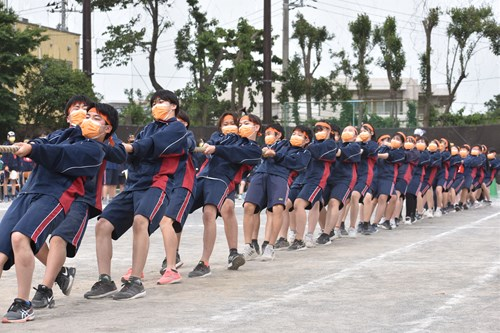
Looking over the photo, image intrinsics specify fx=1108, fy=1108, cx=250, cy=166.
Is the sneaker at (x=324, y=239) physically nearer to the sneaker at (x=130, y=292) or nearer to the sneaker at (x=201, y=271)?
the sneaker at (x=201, y=271)

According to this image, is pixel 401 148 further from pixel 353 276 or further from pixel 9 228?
pixel 9 228

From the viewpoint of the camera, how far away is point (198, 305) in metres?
9.42

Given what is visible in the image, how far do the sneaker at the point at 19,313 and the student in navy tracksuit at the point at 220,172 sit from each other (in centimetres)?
344

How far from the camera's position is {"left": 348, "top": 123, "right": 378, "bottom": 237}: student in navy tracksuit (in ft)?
59.2

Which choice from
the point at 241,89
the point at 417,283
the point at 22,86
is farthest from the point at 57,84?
the point at 417,283

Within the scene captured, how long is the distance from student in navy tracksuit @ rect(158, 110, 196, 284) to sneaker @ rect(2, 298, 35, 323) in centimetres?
258

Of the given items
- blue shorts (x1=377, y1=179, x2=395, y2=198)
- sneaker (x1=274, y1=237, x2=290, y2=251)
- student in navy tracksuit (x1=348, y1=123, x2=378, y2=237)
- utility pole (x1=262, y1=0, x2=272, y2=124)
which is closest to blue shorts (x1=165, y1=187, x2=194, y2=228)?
sneaker (x1=274, y1=237, x2=290, y2=251)

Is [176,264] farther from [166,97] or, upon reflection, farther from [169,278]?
[166,97]

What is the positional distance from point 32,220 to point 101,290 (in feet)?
5.28

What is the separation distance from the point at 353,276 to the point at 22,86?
97.1 ft

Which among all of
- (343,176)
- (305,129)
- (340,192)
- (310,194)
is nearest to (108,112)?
(305,129)

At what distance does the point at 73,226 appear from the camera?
928cm

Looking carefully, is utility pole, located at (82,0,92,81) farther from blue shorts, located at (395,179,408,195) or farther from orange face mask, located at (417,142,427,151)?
blue shorts, located at (395,179,408,195)

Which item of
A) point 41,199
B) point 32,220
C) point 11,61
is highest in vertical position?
point 11,61
